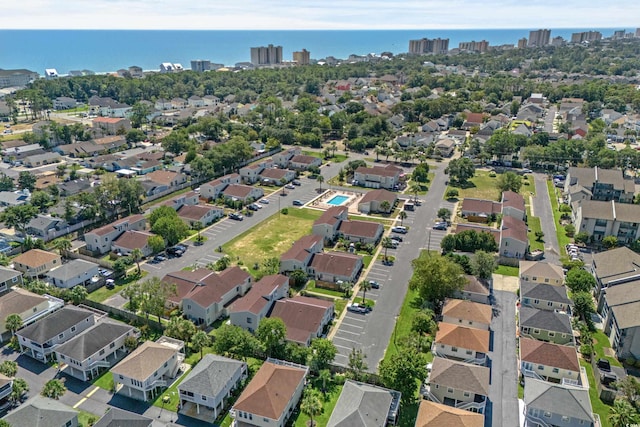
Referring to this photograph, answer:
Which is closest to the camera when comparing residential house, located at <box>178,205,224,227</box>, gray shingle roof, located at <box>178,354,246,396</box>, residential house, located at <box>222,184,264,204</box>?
gray shingle roof, located at <box>178,354,246,396</box>

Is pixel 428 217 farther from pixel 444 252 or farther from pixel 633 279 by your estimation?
pixel 633 279

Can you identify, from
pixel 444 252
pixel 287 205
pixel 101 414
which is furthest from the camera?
pixel 287 205

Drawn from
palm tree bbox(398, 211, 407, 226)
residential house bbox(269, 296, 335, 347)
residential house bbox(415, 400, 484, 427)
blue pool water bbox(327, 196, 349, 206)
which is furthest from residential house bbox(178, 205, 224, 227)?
residential house bbox(415, 400, 484, 427)

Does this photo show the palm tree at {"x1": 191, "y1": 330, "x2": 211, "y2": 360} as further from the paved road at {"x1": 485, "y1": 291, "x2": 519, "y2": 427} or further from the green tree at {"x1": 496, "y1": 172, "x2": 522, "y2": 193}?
the green tree at {"x1": 496, "y1": 172, "x2": 522, "y2": 193}

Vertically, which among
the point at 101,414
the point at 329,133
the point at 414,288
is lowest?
the point at 101,414

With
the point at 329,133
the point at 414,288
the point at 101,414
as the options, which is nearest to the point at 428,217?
the point at 414,288

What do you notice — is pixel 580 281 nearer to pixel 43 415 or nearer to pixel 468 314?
pixel 468 314
